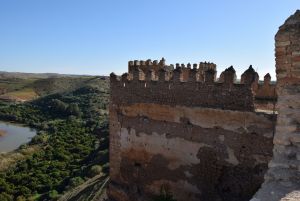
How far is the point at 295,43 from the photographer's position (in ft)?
17.9

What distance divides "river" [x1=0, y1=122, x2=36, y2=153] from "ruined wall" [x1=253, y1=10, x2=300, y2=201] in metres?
55.6

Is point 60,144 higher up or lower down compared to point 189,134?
lower down

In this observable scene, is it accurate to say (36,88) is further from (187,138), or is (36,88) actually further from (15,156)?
(187,138)

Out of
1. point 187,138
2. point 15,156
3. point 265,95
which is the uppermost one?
point 265,95

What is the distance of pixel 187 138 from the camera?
9.48m

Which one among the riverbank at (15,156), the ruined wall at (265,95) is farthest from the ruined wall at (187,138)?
the riverbank at (15,156)

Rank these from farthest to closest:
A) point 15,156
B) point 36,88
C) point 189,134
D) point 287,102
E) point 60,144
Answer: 1. point 36,88
2. point 60,144
3. point 15,156
4. point 189,134
5. point 287,102

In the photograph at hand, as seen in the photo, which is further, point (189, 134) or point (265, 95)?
point (265, 95)

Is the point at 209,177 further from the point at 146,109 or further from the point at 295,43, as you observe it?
the point at 295,43

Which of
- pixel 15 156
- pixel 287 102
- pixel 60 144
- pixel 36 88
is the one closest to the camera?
pixel 287 102

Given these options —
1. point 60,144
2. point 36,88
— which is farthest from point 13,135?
point 36,88

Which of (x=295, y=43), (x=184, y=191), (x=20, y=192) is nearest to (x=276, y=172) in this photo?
(x=295, y=43)

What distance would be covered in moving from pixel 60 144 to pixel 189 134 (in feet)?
144

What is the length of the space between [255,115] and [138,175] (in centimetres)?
407
